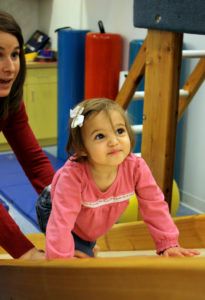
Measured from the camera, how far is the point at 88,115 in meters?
1.22

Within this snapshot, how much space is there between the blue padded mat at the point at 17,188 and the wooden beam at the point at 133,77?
1.10 m

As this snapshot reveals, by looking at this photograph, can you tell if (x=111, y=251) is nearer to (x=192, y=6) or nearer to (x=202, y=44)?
(x=192, y=6)

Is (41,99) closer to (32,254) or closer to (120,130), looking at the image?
(32,254)

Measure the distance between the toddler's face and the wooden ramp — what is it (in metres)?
0.33

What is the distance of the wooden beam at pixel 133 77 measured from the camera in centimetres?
199

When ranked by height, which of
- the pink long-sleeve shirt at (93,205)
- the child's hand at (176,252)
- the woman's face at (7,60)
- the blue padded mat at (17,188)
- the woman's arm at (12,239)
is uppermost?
the woman's face at (7,60)

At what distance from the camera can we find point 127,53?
12.2 feet

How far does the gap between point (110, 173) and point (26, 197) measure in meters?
2.06

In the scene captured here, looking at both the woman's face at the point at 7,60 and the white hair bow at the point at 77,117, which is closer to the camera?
the white hair bow at the point at 77,117

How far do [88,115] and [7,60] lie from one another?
0.33m

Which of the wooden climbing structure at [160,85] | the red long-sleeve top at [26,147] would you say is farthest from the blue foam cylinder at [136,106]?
the red long-sleeve top at [26,147]

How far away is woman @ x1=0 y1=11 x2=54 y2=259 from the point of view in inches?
53.7

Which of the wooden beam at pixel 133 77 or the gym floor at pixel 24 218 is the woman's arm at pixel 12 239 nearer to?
the wooden beam at pixel 133 77

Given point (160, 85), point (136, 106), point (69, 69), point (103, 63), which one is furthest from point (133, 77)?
point (69, 69)
